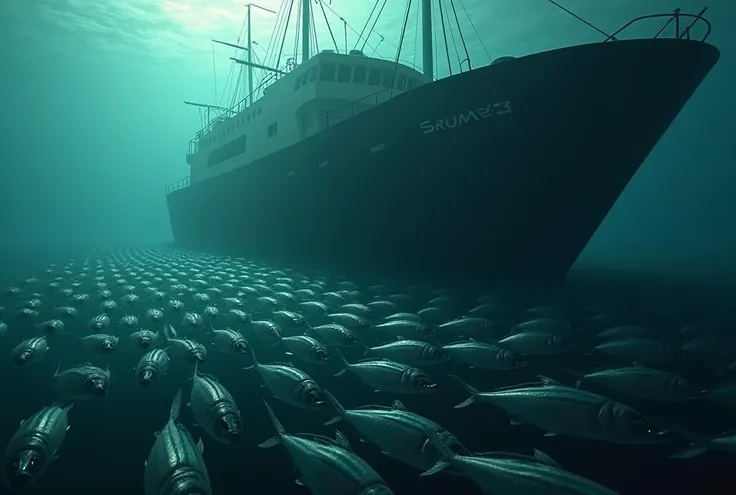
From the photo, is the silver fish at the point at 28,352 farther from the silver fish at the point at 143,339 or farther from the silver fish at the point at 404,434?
the silver fish at the point at 404,434

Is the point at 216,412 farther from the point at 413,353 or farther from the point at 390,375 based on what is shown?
the point at 413,353

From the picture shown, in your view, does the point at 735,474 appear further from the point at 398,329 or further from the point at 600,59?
the point at 600,59

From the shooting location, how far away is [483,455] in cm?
291

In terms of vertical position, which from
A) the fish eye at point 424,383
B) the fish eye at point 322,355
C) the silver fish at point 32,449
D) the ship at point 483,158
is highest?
the ship at point 483,158

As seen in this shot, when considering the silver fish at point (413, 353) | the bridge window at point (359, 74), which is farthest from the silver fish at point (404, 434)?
the bridge window at point (359, 74)

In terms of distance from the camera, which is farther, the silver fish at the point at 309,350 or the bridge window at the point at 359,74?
the bridge window at the point at 359,74

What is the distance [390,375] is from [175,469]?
262 centimetres

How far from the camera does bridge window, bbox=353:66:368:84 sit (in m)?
19.5

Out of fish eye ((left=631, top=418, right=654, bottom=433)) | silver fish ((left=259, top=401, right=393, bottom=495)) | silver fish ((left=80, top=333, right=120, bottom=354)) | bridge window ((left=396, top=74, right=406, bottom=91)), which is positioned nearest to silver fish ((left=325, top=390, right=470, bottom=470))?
silver fish ((left=259, top=401, right=393, bottom=495))

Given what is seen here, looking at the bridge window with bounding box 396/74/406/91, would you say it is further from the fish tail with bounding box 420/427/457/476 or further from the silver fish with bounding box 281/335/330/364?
the fish tail with bounding box 420/427/457/476

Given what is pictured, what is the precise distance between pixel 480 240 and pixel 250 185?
14.7 m

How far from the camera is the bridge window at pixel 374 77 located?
1980 cm

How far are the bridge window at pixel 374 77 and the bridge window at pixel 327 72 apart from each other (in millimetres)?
2020

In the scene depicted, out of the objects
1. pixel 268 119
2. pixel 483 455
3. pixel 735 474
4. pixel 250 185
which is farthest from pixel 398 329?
pixel 268 119
